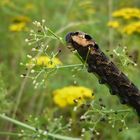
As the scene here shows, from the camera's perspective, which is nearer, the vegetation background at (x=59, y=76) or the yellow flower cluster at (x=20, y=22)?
the vegetation background at (x=59, y=76)

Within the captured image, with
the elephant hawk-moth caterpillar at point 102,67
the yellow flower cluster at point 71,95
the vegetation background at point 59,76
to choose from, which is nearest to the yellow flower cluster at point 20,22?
the vegetation background at point 59,76

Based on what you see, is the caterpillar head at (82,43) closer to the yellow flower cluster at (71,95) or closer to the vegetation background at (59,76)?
the vegetation background at (59,76)

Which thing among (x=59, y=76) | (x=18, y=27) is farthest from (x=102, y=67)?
(x=18, y=27)

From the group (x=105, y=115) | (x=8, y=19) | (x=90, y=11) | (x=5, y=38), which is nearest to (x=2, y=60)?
(x=5, y=38)

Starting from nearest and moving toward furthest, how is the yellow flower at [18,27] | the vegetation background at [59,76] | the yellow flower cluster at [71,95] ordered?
the vegetation background at [59,76], the yellow flower cluster at [71,95], the yellow flower at [18,27]

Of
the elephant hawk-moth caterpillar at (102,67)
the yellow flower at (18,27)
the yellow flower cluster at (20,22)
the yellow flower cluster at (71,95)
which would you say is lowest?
the elephant hawk-moth caterpillar at (102,67)

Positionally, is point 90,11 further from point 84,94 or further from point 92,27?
point 84,94
